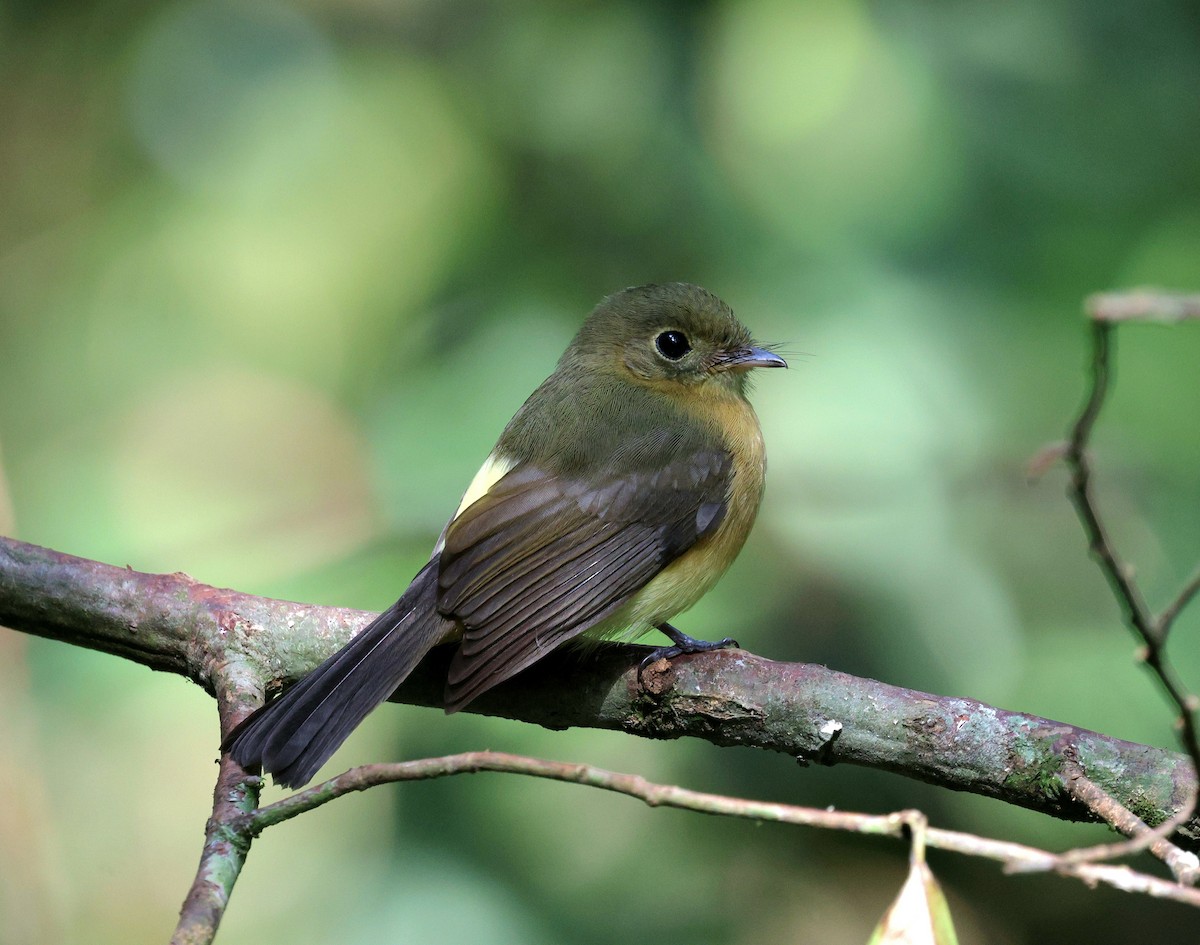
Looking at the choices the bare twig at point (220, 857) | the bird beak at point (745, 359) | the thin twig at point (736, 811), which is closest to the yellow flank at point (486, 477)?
the bird beak at point (745, 359)

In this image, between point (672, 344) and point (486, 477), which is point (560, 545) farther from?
point (672, 344)

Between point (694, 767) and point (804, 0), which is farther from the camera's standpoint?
point (804, 0)

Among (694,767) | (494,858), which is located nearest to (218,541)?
(494,858)

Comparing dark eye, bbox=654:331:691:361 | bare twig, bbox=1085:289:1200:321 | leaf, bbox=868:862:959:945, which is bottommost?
leaf, bbox=868:862:959:945

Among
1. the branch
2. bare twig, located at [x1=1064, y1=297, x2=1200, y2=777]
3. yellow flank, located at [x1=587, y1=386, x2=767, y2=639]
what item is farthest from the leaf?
yellow flank, located at [x1=587, y1=386, x2=767, y2=639]

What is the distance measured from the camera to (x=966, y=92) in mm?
4238

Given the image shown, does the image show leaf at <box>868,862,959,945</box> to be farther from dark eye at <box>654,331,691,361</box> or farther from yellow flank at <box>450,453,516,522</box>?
dark eye at <box>654,331,691,361</box>

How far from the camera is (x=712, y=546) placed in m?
A: 3.35

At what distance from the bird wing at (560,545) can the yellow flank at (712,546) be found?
39 mm

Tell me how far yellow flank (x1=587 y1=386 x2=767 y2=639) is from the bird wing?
0.04 m

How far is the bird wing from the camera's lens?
2.88 m

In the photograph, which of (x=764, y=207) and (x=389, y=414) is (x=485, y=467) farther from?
(x=764, y=207)

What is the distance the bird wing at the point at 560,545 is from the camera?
9.46 feet

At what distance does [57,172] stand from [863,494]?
4.10 metres
